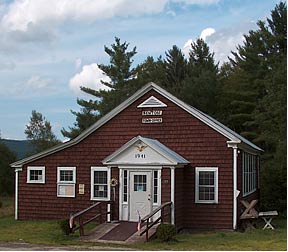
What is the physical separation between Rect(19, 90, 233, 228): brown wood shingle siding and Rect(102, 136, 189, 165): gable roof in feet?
1.45

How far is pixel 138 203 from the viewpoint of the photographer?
74.0 ft

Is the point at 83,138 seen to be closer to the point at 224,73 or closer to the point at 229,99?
the point at 229,99

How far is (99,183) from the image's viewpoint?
2436 cm

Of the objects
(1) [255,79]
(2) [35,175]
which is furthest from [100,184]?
(1) [255,79]

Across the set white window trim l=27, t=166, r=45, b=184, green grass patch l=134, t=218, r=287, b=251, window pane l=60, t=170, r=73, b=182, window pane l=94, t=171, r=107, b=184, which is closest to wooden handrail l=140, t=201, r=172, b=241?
green grass patch l=134, t=218, r=287, b=251

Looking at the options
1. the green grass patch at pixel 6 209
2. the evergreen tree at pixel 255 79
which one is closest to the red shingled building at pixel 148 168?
the green grass patch at pixel 6 209

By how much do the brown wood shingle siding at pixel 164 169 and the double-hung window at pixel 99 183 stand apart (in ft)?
0.72

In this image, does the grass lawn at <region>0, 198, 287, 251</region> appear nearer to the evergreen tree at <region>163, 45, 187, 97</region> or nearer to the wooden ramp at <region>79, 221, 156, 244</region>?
the wooden ramp at <region>79, 221, 156, 244</region>

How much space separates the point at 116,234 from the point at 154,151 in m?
3.70

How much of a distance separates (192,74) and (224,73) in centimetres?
462

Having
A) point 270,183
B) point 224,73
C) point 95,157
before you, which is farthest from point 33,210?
point 224,73

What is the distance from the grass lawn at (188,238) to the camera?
17797 millimetres

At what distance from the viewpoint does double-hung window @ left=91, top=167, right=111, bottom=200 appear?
2412 centimetres

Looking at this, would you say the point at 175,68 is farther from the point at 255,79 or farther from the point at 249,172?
the point at 249,172
